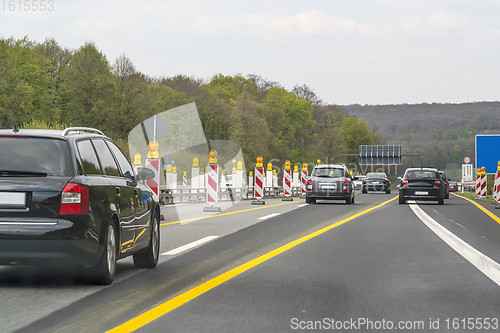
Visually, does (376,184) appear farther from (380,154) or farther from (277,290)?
(277,290)

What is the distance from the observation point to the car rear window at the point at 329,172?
94.2 ft

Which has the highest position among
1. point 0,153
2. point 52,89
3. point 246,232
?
point 52,89

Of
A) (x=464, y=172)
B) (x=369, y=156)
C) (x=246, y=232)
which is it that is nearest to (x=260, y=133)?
(x=369, y=156)

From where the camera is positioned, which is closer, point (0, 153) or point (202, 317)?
point (202, 317)

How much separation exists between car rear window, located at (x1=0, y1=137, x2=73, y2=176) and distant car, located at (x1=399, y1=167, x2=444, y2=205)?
23.3 meters

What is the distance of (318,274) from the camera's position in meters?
8.07

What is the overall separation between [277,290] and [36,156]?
2.76 meters

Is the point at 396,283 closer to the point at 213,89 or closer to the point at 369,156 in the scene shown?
the point at 369,156

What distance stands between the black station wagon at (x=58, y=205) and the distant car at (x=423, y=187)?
888 inches

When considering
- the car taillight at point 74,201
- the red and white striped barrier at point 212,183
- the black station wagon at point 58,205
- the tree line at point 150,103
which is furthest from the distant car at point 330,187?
the tree line at point 150,103

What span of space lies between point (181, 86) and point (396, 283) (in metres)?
90.6

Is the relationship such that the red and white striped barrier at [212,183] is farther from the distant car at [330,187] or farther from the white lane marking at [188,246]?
the white lane marking at [188,246]

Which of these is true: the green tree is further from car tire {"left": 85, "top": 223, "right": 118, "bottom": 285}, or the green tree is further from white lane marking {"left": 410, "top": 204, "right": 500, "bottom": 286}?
car tire {"left": 85, "top": 223, "right": 118, "bottom": 285}

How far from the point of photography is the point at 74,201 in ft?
22.1
